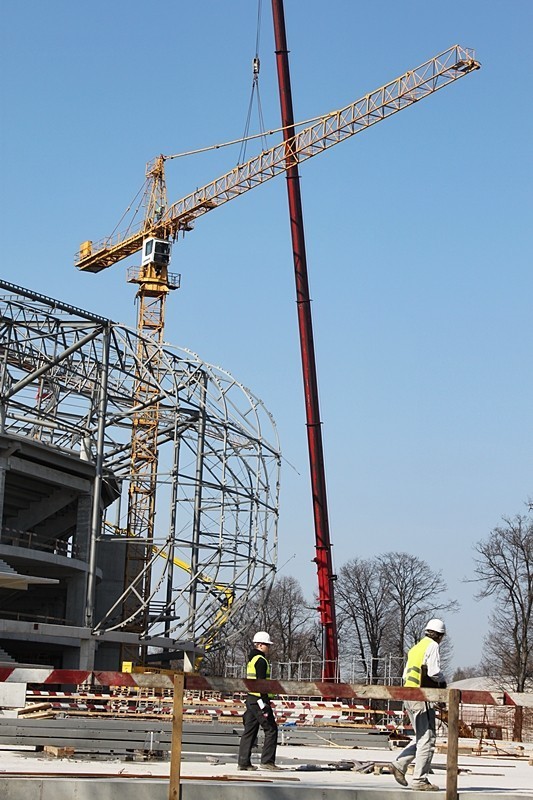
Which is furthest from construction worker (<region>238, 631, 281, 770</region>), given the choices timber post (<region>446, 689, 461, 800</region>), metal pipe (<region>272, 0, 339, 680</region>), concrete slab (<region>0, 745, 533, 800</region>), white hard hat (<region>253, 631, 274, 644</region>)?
metal pipe (<region>272, 0, 339, 680</region>)

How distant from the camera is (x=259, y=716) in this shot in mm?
12117

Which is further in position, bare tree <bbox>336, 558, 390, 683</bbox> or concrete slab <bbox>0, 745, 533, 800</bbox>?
bare tree <bbox>336, 558, 390, 683</bbox>

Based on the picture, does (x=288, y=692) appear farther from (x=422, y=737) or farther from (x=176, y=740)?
(x=422, y=737)

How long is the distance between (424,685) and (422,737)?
0.48m

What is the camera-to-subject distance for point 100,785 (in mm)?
8969

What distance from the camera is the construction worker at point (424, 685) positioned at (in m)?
10.7

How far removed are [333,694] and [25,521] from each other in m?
39.3

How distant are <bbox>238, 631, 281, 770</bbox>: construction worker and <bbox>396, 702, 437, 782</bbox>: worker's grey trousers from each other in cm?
180

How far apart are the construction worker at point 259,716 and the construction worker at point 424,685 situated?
5.91 feet

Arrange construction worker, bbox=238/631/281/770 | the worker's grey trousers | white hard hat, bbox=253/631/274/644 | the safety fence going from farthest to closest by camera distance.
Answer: white hard hat, bbox=253/631/274/644 → construction worker, bbox=238/631/281/770 → the worker's grey trousers → the safety fence

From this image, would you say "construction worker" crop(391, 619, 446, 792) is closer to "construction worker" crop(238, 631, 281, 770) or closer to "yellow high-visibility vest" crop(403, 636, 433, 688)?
"yellow high-visibility vest" crop(403, 636, 433, 688)

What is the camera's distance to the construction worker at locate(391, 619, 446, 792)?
10.7 m

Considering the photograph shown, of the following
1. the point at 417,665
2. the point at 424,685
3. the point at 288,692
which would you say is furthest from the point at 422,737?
the point at 288,692

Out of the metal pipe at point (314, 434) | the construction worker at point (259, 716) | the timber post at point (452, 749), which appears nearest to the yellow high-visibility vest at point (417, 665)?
the timber post at point (452, 749)
